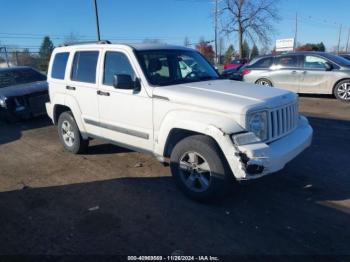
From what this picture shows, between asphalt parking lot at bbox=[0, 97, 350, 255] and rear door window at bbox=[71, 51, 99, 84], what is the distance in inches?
58.6

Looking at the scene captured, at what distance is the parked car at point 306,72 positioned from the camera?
11.2 m

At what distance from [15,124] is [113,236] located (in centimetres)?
738

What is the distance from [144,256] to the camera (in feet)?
10.5

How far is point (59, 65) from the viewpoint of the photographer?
6352mm

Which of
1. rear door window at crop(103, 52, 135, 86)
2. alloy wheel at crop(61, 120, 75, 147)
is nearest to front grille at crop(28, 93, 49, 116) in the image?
alloy wheel at crop(61, 120, 75, 147)

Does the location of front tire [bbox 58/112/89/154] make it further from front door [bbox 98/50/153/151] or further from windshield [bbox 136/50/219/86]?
windshield [bbox 136/50/219/86]

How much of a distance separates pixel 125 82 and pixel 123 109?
502 mm

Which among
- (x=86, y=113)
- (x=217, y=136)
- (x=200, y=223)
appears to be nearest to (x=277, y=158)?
(x=217, y=136)

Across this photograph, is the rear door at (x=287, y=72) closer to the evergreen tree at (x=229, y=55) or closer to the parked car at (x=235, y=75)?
the parked car at (x=235, y=75)

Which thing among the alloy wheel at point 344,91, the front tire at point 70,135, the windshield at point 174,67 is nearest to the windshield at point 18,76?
the front tire at point 70,135

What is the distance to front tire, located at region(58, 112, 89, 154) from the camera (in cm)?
619

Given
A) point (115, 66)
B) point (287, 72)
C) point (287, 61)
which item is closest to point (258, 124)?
point (115, 66)

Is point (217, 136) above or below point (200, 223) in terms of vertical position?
above

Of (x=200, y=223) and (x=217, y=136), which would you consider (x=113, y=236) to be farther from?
(x=217, y=136)
